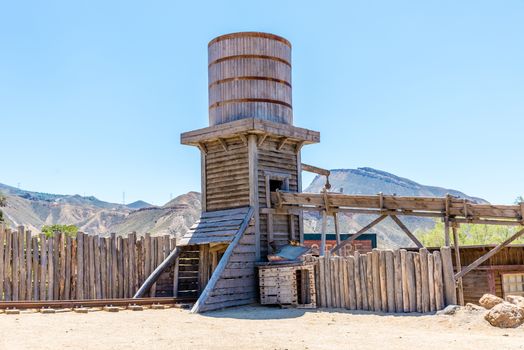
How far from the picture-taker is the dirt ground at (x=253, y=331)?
Result: 33.4 feet

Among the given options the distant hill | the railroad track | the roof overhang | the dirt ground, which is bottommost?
the dirt ground

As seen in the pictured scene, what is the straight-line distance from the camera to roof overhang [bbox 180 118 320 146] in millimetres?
18594

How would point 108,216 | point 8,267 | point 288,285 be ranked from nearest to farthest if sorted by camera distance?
point 8,267, point 288,285, point 108,216

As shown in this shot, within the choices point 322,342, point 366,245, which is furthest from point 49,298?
point 366,245

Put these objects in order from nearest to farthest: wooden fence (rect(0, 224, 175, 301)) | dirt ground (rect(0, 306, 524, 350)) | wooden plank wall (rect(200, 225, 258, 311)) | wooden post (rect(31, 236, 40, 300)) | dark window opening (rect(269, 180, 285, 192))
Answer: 1. dirt ground (rect(0, 306, 524, 350))
2. wooden plank wall (rect(200, 225, 258, 311))
3. wooden fence (rect(0, 224, 175, 301))
4. wooden post (rect(31, 236, 40, 300))
5. dark window opening (rect(269, 180, 285, 192))

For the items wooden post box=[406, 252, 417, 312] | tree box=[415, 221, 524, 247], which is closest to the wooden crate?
wooden post box=[406, 252, 417, 312]

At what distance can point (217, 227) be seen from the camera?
1912 centimetres

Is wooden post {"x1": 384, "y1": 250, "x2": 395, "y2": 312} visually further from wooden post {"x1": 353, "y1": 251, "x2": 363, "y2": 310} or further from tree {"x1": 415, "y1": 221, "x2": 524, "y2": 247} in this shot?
tree {"x1": 415, "y1": 221, "x2": 524, "y2": 247}

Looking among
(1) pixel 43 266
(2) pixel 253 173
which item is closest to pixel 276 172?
(2) pixel 253 173

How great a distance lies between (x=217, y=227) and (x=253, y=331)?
7.28 metres

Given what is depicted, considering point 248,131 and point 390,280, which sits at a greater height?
point 248,131

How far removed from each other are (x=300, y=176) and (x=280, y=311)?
619 centimetres

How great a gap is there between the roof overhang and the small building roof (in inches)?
93.6

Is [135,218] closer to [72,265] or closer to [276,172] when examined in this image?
[276,172]
